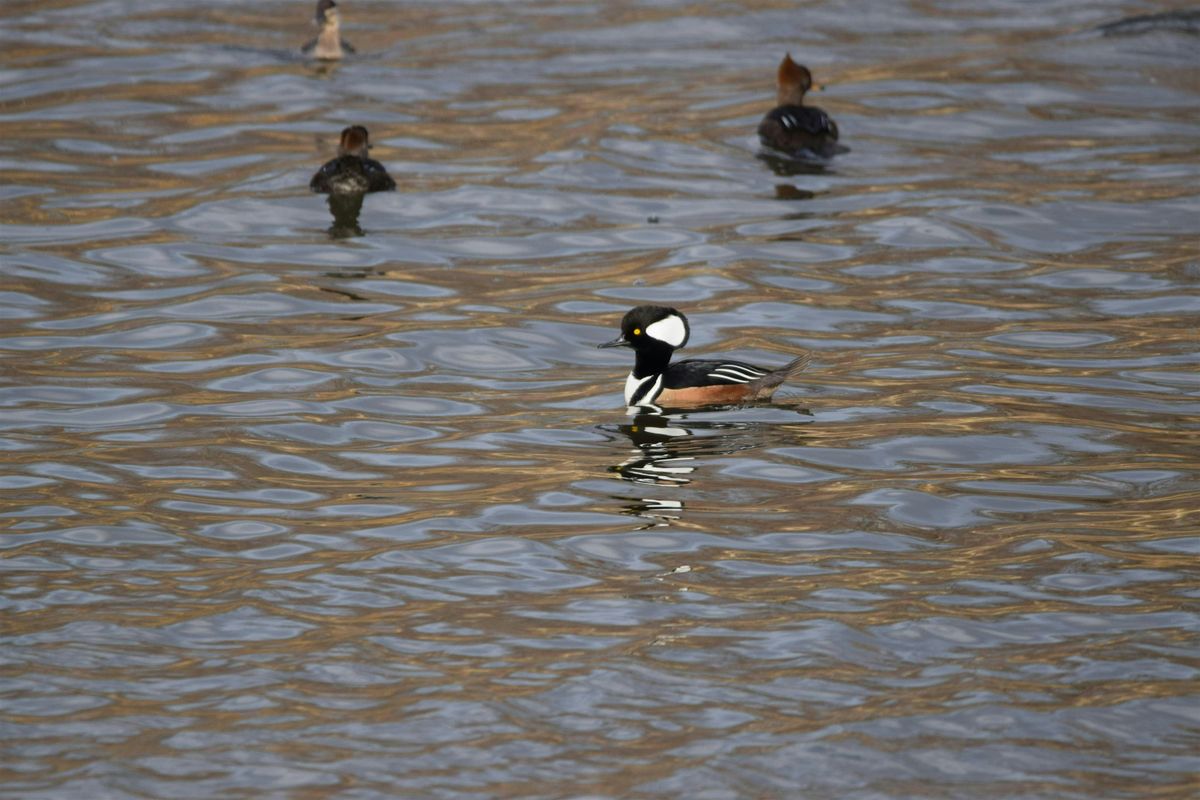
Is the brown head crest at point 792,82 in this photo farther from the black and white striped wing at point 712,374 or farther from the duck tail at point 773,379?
the black and white striped wing at point 712,374

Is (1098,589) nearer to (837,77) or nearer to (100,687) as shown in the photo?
(100,687)

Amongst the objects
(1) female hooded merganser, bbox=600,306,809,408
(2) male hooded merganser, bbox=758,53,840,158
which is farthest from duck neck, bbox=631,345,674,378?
(2) male hooded merganser, bbox=758,53,840,158

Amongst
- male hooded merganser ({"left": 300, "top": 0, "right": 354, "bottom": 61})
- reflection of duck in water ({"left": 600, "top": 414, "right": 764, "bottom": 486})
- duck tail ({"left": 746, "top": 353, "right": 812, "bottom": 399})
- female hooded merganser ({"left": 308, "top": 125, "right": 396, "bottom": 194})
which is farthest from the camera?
male hooded merganser ({"left": 300, "top": 0, "right": 354, "bottom": 61})

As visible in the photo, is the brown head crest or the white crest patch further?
the brown head crest

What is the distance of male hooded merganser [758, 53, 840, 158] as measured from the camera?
60.3 ft

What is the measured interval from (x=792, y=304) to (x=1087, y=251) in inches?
124

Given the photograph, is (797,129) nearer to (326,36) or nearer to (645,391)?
(326,36)

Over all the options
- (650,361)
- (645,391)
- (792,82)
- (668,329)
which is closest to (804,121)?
(792,82)

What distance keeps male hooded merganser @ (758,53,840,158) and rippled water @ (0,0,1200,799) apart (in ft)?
1.10

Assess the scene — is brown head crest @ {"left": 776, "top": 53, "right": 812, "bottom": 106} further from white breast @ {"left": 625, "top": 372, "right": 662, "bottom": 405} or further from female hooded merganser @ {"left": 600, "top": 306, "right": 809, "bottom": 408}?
white breast @ {"left": 625, "top": 372, "right": 662, "bottom": 405}

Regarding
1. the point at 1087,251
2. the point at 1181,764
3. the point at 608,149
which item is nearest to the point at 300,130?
the point at 608,149

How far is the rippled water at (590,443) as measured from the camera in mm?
6785

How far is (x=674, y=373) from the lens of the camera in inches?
446

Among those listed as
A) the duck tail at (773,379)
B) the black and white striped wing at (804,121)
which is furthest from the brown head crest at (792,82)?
the duck tail at (773,379)
